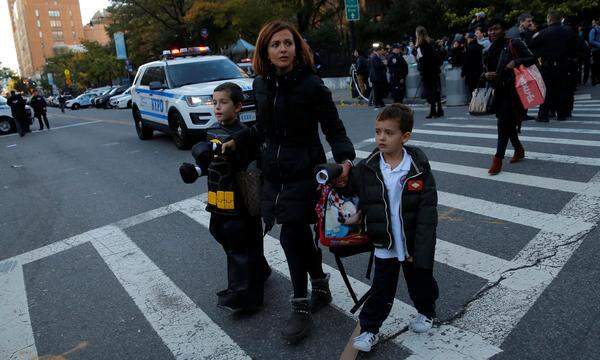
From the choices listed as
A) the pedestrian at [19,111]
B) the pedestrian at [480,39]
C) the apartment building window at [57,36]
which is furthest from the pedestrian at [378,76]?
the apartment building window at [57,36]

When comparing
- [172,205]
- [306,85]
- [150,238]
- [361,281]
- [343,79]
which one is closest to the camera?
[306,85]

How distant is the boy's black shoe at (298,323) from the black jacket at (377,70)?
1272cm

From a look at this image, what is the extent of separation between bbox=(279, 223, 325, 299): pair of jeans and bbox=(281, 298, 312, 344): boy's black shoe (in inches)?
2.0

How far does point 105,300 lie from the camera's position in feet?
13.9

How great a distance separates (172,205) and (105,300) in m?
2.83

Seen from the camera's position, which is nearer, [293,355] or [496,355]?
[496,355]

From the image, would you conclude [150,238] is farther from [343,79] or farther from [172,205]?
[343,79]

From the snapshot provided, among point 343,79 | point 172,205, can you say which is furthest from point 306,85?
point 343,79

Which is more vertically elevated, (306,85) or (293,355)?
(306,85)

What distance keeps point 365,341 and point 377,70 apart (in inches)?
515

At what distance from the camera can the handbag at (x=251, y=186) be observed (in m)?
3.52

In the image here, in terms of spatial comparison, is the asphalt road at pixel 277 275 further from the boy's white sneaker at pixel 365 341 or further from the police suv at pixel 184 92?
the police suv at pixel 184 92

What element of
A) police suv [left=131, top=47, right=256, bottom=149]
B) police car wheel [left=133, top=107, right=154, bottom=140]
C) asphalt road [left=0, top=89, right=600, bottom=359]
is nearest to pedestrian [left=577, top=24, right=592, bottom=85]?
asphalt road [left=0, top=89, right=600, bottom=359]

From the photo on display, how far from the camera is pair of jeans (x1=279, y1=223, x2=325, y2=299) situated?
3299 millimetres
